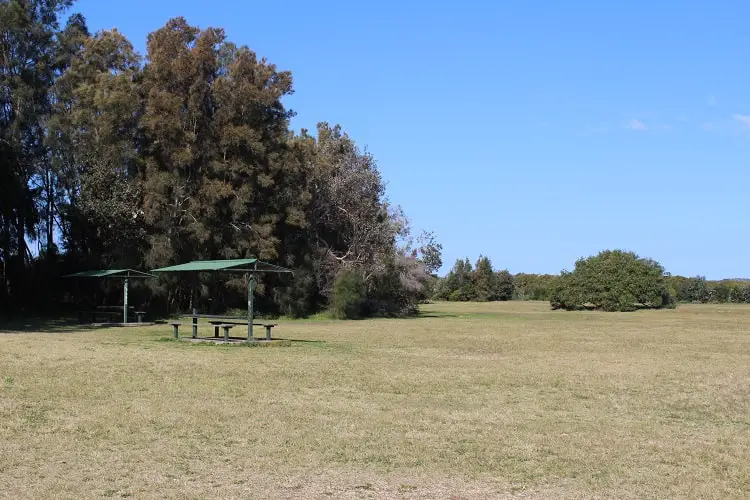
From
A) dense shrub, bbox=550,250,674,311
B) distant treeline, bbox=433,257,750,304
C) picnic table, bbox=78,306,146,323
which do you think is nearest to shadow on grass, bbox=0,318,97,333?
picnic table, bbox=78,306,146,323

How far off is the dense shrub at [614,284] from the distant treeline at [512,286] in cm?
1289

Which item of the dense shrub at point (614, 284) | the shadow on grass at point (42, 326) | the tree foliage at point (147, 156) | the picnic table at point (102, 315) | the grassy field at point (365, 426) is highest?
the tree foliage at point (147, 156)

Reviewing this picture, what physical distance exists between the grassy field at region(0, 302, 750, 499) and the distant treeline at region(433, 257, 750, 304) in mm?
54665

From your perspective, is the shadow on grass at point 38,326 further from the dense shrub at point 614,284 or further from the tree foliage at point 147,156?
the dense shrub at point 614,284

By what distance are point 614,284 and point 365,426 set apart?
1842 inches

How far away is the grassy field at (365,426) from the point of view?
5.55 metres

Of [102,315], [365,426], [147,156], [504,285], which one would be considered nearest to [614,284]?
[504,285]

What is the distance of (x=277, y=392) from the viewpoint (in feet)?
32.5

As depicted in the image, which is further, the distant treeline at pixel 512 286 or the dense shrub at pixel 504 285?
the dense shrub at pixel 504 285

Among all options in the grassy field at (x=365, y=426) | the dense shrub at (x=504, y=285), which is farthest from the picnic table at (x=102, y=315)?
the dense shrub at (x=504, y=285)

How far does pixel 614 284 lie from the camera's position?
168 feet

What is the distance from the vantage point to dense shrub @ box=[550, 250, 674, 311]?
51.2 m

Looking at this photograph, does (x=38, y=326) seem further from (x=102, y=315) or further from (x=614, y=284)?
(x=614, y=284)

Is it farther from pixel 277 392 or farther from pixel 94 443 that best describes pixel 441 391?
pixel 94 443
